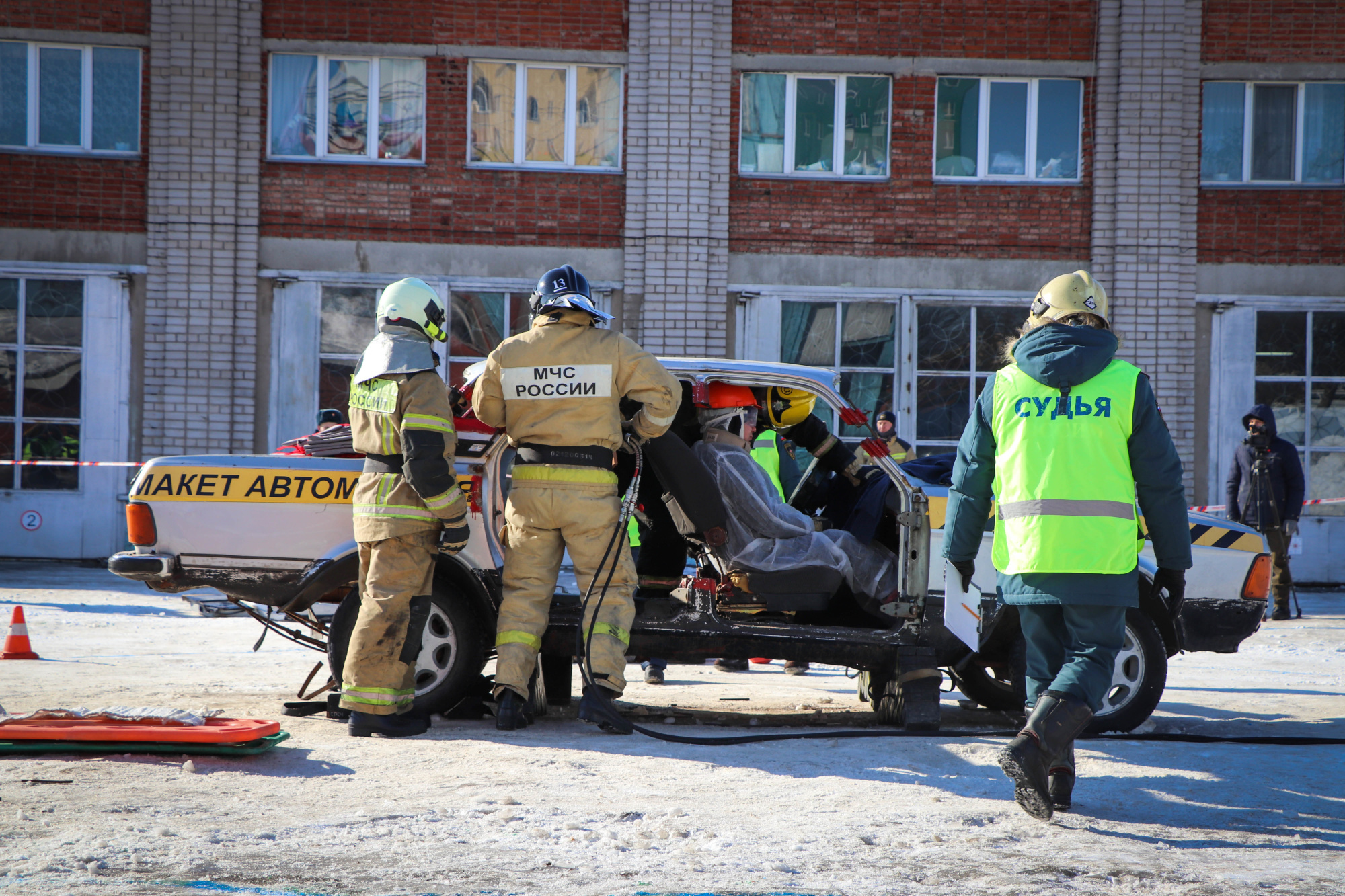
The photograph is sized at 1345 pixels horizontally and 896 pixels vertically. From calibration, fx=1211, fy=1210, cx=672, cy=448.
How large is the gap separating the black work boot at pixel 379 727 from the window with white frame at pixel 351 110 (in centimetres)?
948

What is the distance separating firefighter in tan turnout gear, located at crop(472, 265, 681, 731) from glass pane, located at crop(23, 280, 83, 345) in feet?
32.8

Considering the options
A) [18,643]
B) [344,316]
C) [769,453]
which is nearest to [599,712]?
[769,453]

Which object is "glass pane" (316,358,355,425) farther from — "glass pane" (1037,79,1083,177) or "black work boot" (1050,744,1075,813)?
"black work boot" (1050,744,1075,813)

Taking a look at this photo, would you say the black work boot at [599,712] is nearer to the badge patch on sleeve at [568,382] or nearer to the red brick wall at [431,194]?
the badge patch on sleeve at [568,382]

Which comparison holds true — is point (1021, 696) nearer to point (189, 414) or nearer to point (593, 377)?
point (593, 377)

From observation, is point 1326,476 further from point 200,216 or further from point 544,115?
point 200,216

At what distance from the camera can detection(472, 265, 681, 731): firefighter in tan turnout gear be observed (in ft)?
17.8

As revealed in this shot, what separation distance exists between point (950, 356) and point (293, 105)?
7.97m

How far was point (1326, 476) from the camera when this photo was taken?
1396cm

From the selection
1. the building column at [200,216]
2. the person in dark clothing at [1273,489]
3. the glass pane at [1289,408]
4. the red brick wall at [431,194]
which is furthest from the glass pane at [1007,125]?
the building column at [200,216]

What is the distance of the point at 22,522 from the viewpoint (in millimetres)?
13430

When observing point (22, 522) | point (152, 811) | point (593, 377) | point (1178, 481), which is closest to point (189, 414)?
point (22, 522)

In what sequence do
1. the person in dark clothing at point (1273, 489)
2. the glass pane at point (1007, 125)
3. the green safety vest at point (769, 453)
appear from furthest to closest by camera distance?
the glass pane at point (1007, 125)
the person in dark clothing at point (1273, 489)
the green safety vest at point (769, 453)

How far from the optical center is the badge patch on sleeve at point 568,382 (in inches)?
215
